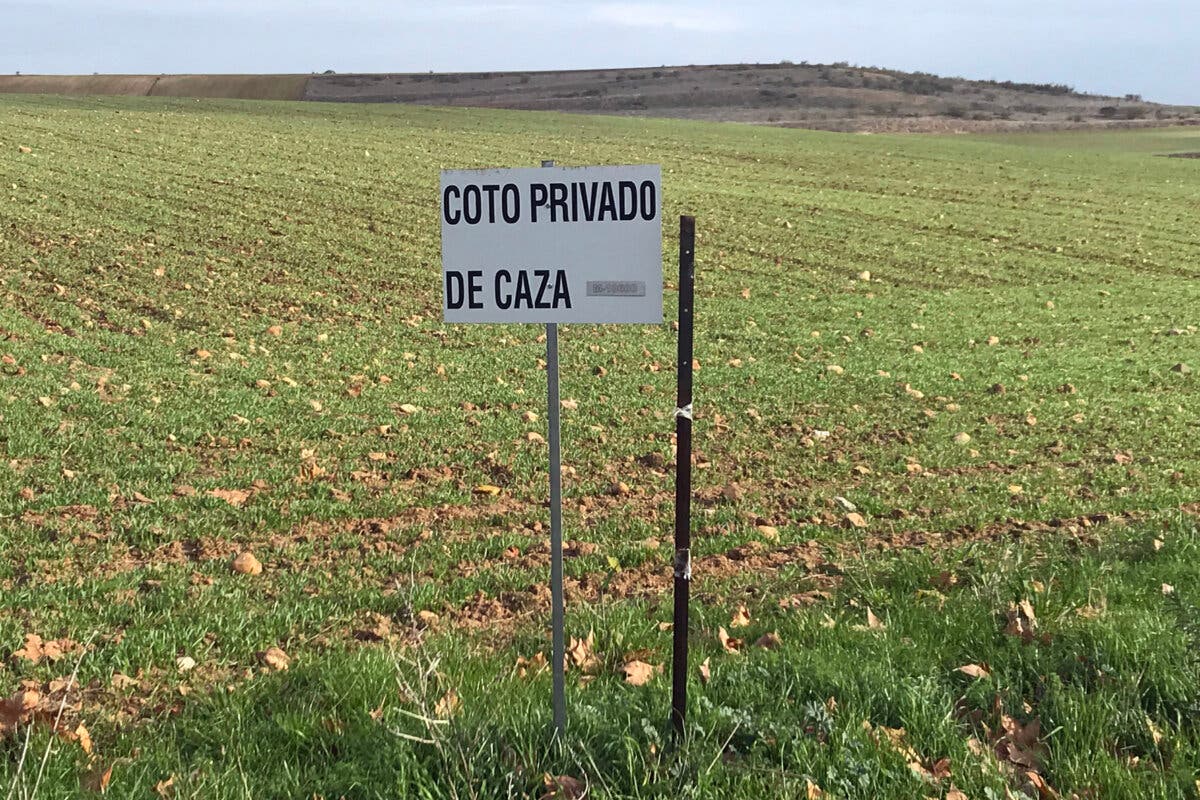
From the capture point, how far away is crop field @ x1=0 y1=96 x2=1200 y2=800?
3469mm

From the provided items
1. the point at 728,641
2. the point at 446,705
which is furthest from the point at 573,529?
the point at 446,705

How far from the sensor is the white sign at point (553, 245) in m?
3.21

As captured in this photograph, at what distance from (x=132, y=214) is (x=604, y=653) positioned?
56.3ft

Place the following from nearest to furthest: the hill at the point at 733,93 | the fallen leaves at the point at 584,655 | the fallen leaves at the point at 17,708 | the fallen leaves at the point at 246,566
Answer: the fallen leaves at the point at 17,708 < the fallen leaves at the point at 584,655 < the fallen leaves at the point at 246,566 < the hill at the point at 733,93

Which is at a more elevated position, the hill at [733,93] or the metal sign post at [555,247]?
the hill at [733,93]

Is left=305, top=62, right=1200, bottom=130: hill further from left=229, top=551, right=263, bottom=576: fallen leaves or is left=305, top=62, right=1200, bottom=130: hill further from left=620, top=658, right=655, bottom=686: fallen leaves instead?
left=620, top=658, right=655, bottom=686: fallen leaves

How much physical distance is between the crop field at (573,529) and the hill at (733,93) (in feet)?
163

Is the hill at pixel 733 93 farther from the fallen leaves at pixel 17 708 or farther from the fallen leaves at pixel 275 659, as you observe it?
the fallen leaves at pixel 17 708

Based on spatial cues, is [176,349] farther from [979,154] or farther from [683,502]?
[979,154]

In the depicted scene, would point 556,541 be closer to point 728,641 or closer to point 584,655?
point 584,655

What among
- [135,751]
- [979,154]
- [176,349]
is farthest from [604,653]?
[979,154]

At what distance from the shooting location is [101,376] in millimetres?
10047

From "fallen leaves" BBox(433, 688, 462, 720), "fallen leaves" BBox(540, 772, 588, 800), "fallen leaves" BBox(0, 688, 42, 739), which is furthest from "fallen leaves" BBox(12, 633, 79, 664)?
"fallen leaves" BBox(540, 772, 588, 800)

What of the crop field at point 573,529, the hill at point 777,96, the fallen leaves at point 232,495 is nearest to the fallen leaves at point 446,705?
the crop field at point 573,529
